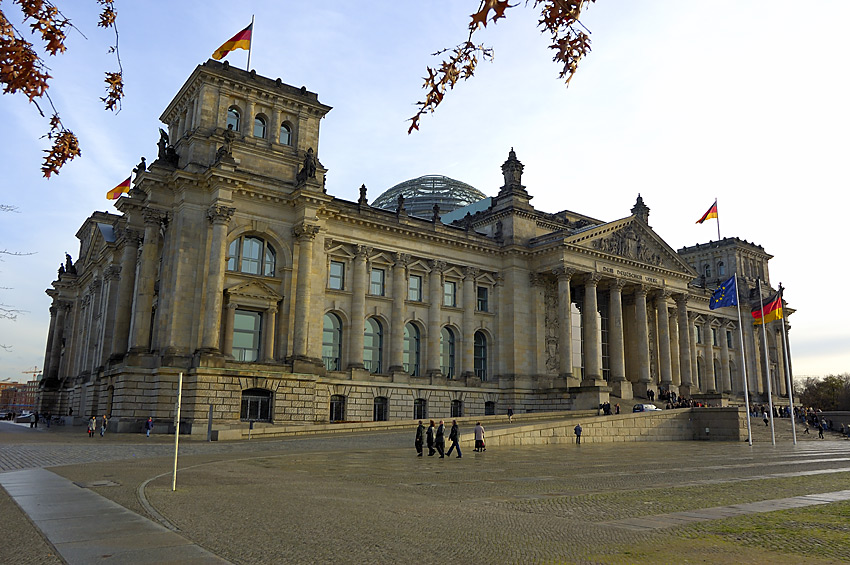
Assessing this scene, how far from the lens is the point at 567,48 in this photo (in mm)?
4941

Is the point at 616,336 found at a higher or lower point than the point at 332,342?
higher

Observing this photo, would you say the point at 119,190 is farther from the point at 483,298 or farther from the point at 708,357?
the point at 708,357

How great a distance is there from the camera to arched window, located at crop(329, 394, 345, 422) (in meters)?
47.3

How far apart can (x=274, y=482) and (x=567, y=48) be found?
13723mm

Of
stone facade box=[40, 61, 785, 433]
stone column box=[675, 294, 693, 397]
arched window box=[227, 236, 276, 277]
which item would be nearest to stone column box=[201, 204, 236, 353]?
stone facade box=[40, 61, 785, 433]

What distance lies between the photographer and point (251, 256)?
4541 cm

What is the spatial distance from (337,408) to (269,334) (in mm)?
7760

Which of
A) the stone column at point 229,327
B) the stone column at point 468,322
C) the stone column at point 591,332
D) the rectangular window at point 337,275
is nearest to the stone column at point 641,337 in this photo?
the stone column at point 591,332

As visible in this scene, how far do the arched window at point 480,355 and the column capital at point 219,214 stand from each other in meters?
24.9

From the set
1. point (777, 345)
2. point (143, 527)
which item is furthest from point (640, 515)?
point (777, 345)

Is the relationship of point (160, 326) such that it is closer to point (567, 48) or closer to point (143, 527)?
point (143, 527)

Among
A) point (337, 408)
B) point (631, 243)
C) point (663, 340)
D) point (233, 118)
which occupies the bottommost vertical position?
point (337, 408)

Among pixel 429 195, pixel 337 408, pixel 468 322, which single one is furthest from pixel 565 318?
pixel 429 195

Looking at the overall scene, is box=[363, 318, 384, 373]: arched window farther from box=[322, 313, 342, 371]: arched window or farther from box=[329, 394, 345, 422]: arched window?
box=[329, 394, 345, 422]: arched window
